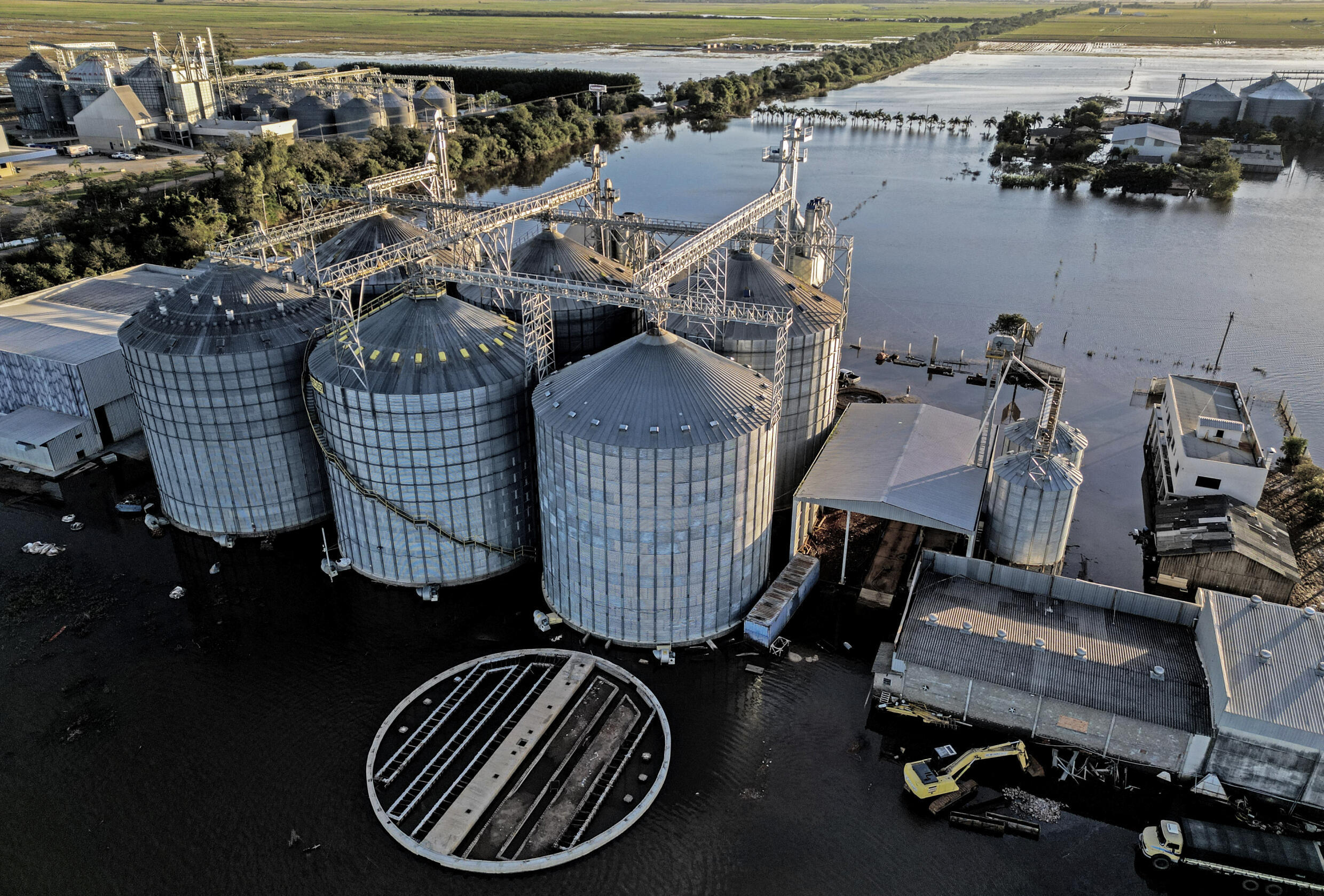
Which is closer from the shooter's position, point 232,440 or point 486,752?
point 486,752

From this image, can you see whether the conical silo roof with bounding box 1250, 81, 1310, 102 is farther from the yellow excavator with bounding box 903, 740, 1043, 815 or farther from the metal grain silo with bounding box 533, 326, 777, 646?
the yellow excavator with bounding box 903, 740, 1043, 815

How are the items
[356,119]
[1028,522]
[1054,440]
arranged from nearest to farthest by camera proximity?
[1028,522]
[1054,440]
[356,119]

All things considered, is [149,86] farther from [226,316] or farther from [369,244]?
[226,316]

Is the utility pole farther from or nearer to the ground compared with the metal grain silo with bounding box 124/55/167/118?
nearer to the ground

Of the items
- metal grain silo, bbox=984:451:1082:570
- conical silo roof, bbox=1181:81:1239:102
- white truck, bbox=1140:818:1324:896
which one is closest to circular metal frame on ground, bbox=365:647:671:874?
white truck, bbox=1140:818:1324:896

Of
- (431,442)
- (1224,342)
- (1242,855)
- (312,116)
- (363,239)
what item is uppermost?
(363,239)

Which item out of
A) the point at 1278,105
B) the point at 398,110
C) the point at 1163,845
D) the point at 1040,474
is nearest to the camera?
the point at 1163,845

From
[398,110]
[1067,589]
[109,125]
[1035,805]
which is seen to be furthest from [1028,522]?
[398,110]

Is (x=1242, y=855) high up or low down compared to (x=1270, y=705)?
down
